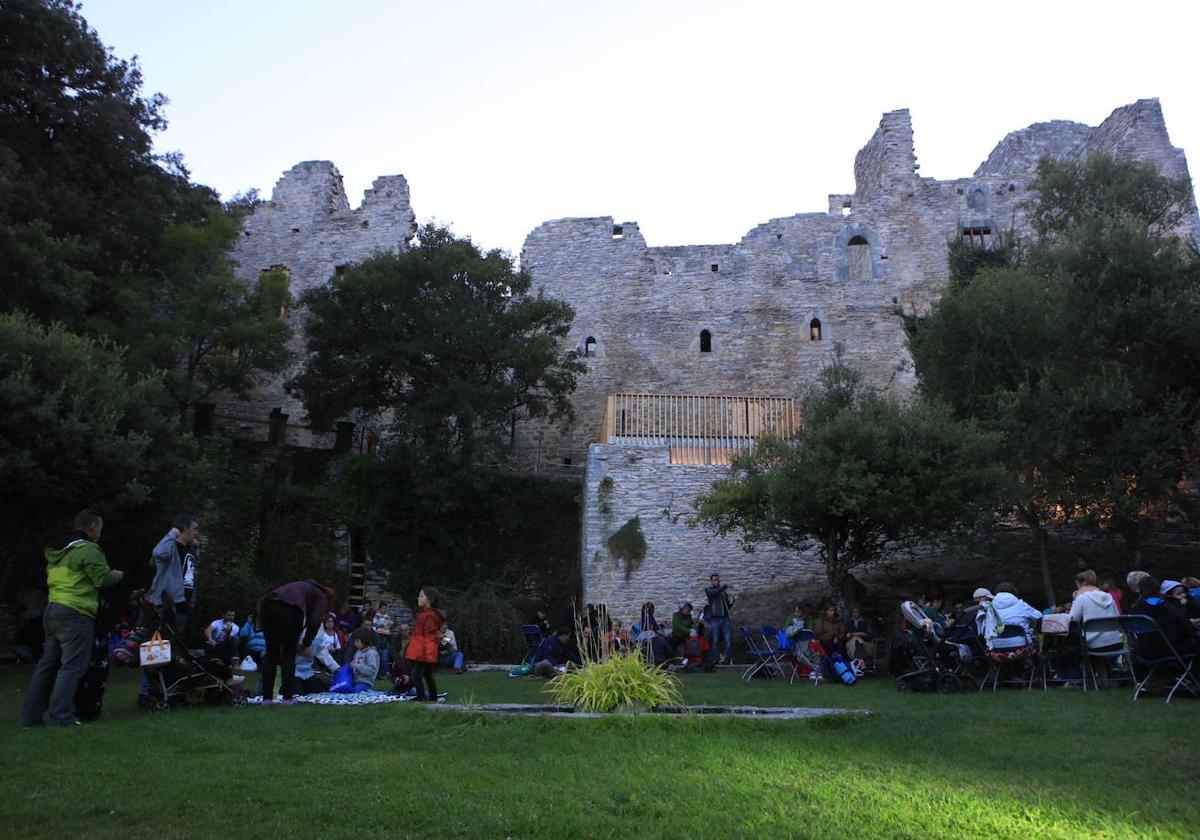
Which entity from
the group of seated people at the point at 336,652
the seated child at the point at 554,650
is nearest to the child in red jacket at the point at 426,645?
the group of seated people at the point at 336,652

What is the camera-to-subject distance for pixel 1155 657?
25.1 ft

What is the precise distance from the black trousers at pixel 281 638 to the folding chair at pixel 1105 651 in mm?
6948

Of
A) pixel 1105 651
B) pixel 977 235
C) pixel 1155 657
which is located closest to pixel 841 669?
pixel 1105 651

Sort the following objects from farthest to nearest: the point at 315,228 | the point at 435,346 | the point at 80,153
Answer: the point at 315,228 < the point at 80,153 < the point at 435,346

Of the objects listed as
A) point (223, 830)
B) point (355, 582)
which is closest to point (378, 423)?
point (355, 582)

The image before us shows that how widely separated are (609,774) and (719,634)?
8.91 meters

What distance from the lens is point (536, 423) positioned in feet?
90.4

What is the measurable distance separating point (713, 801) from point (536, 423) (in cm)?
2325

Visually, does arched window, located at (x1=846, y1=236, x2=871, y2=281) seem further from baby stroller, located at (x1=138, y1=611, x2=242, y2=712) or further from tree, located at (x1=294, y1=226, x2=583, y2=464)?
baby stroller, located at (x1=138, y1=611, x2=242, y2=712)

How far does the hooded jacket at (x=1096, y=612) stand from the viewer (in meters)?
8.66

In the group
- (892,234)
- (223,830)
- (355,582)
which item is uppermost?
(892,234)

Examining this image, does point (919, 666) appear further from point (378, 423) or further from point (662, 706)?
point (378, 423)

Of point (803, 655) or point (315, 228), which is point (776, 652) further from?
point (315, 228)

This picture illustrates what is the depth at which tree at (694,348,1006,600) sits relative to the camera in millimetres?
13594
